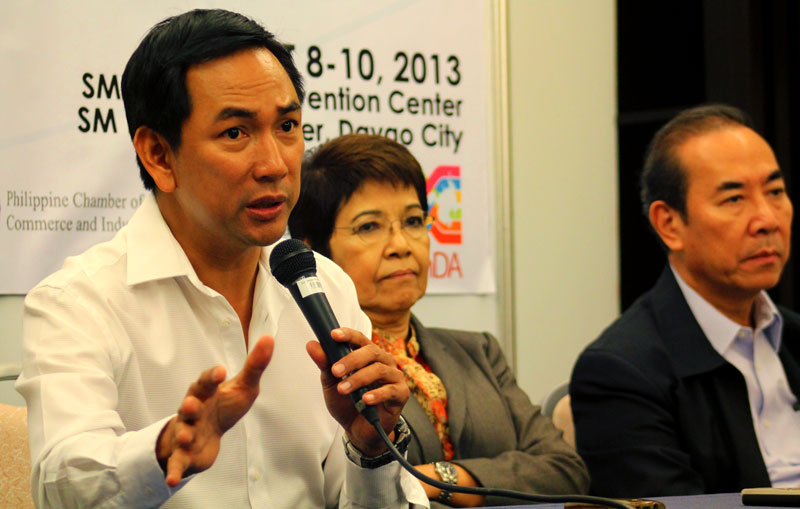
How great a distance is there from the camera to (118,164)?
283 centimetres

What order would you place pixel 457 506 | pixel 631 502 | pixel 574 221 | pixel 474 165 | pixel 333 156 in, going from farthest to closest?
pixel 574 221 → pixel 474 165 → pixel 333 156 → pixel 457 506 → pixel 631 502

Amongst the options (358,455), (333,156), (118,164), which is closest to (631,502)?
(358,455)

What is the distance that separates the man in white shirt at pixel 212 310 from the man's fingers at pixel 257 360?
0.17m

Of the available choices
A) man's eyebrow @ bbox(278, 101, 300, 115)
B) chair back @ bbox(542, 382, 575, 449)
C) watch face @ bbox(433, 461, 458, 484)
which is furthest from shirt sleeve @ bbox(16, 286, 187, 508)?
chair back @ bbox(542, 382, 575, 449)

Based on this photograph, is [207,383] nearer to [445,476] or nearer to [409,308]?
[445,476]

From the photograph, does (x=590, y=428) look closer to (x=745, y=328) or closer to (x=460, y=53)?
(x=745, y=328)

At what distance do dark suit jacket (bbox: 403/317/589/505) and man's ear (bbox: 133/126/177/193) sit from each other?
867 millimetres

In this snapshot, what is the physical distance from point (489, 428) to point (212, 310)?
934mm

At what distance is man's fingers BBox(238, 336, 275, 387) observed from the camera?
1.22 meters

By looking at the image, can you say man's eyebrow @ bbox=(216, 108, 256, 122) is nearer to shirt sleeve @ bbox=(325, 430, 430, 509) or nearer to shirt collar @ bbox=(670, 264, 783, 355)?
shirt sleeve @ bbox=(325, 430, 430, 509)

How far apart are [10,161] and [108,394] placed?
1464 mm

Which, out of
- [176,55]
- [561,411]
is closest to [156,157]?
[176,55]

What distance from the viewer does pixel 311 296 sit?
1.40m

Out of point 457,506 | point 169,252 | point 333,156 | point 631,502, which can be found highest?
point 333,156
